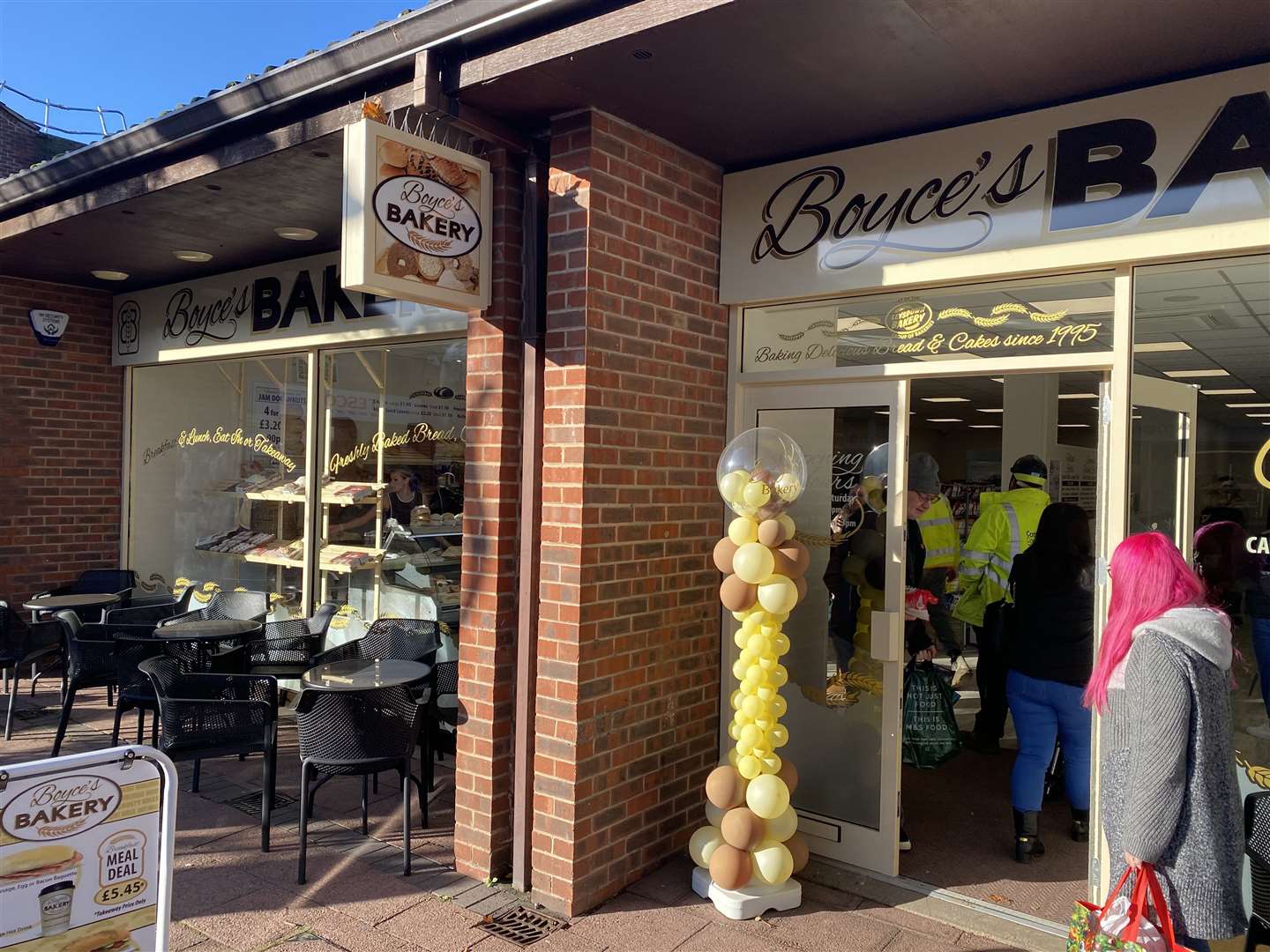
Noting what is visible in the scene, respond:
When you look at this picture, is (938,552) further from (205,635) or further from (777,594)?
(205,635)

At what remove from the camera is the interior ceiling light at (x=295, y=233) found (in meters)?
6.11

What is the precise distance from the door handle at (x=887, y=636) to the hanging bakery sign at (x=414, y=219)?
2359mm

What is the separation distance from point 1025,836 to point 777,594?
6.33 ft

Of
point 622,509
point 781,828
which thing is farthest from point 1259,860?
point 622,509

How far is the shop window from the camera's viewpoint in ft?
12.4

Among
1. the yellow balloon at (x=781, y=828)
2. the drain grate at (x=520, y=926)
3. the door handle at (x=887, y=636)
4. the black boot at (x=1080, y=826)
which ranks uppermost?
the door handle at (x=887, y=636)

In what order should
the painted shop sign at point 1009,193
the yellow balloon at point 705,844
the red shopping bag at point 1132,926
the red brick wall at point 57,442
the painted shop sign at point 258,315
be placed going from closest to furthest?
the red shopping bag at point 1132,926 < the painted shop sign at point 1009,193 < the yellow balloon at point 705,844 < the painted shop sign at point 258,315 < the red brick wall at point 57,442

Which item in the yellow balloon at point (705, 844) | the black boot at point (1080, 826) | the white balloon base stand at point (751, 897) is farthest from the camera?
the black boot at point (1080, 826)

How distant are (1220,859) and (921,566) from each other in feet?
8.55

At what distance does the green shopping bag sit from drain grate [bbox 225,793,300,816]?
348cm

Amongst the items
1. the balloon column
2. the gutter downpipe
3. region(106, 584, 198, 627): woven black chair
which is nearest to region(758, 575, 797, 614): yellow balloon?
the balloon column

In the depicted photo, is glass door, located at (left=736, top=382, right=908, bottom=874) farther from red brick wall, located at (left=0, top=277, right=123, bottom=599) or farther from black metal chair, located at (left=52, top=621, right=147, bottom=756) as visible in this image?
red brick wall, located at (left=0, top=277, right=123, bottom=599)

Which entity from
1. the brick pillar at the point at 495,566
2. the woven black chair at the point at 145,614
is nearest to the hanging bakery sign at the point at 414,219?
the brick pillar at the point at 495,566

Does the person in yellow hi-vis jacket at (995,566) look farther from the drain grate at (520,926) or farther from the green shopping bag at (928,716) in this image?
the drain grate at (520,926)
